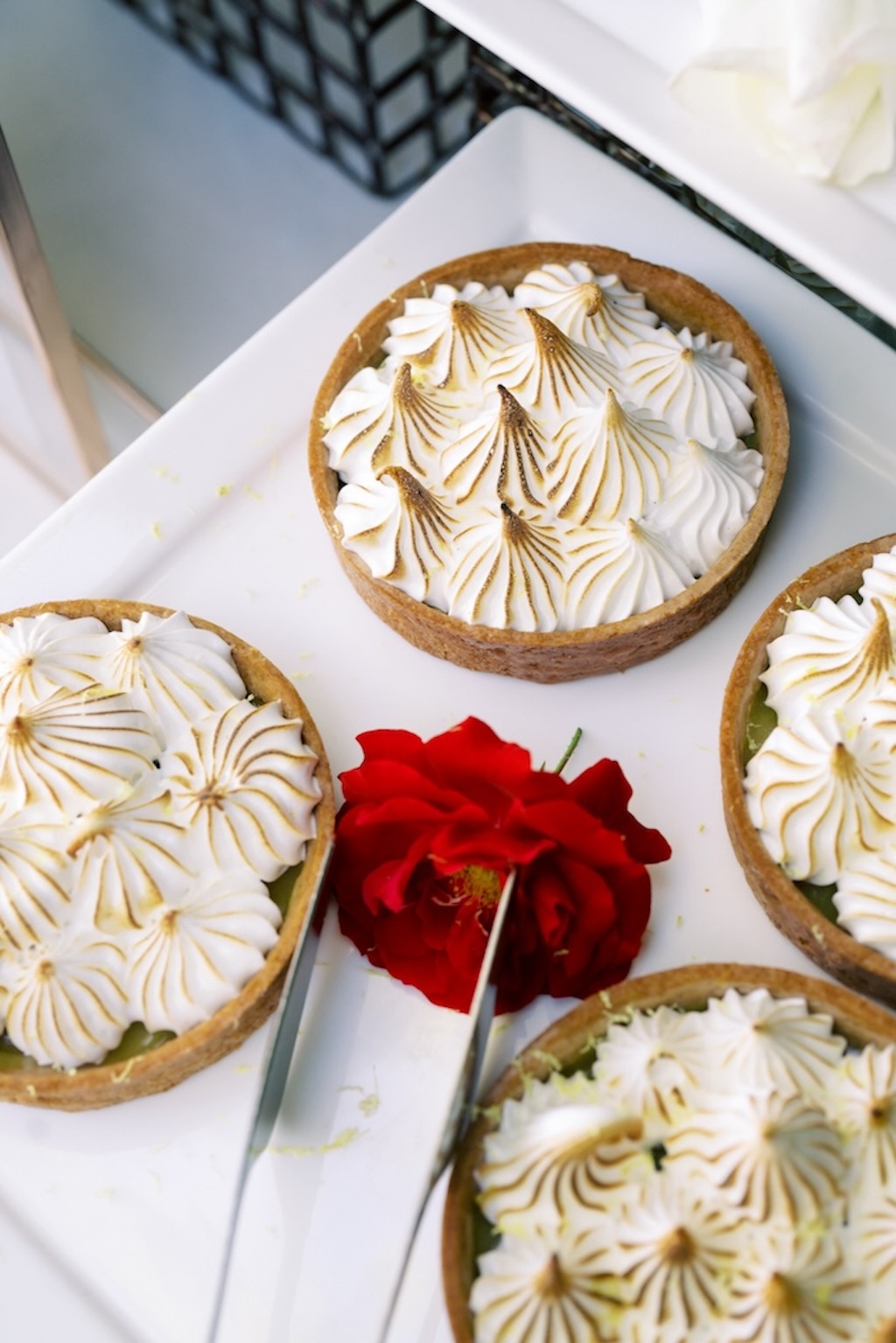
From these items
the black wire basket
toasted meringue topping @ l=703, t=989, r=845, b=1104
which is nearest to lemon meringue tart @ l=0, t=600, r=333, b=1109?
toasted meringue topping @ l=703, t=989, r=845, b=1104

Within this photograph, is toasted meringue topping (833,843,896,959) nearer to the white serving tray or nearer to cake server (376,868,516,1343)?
the white serving tray

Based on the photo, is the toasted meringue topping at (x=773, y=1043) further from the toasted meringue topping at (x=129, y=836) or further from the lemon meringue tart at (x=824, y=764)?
the toasted meringue topping at (x=129, y=836)

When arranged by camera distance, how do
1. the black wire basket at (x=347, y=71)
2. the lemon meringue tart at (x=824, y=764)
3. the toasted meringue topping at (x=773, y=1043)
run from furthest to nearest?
the black wire basket at (x=347, y=71), the lemon meringue tart at (x=824, y=764), the toasted meringue topping at (x=773, y=1043)

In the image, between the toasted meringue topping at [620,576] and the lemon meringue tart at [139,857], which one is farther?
the toasted meringue topping at [620,576]

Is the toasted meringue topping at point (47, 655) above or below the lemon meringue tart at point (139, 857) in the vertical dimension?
above

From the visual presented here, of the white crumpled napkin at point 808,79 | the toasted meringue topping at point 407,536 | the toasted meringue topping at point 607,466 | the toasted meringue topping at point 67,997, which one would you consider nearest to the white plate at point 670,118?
the white crumpled napkin at point 808,79

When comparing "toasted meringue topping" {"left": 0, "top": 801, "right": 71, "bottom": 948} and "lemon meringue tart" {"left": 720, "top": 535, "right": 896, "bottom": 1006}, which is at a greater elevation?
"toasted meringue topping" {"left": 0, "top": 801, "right": 71, "bottom": 948}

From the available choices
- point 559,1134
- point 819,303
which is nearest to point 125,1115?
point 559,1134
